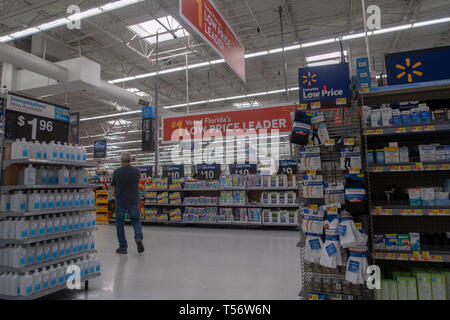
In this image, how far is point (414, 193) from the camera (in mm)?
2615

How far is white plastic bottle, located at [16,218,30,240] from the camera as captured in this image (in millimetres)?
2852

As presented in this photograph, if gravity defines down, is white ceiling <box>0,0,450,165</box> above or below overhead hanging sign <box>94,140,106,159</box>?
above

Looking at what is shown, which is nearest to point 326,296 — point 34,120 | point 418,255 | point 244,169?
point 418,255

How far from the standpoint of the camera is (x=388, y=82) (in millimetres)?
2934

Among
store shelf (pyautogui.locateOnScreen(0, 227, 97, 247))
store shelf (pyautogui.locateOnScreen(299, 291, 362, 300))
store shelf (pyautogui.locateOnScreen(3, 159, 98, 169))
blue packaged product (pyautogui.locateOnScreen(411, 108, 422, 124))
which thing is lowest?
store shelf (pyautogui.locateOnScreen(299, 291, 362, 300))

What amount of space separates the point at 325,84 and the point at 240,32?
869 cm

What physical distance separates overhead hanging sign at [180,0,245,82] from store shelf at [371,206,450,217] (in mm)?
2706

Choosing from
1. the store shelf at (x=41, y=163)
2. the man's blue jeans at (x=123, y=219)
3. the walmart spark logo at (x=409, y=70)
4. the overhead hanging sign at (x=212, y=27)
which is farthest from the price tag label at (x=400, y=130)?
the man's blue jeans at (x=123, y=219)

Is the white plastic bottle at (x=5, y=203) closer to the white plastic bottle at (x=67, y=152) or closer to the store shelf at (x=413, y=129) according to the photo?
the white plastic bottle at (x=67, y=152)

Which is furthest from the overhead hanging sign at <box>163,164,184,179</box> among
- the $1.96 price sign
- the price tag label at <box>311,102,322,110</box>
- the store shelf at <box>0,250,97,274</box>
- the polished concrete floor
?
the price tag label at <box>311,102,322,110</box>

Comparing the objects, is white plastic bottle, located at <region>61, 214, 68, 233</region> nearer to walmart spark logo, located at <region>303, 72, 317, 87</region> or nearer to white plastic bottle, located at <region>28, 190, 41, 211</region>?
white plastic bottle, located at <region>28, 190, 41, 211</region>

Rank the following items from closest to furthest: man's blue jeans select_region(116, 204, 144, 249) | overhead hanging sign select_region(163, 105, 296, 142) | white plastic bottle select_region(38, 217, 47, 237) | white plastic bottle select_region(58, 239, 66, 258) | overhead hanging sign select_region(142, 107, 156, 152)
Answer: white plastic bottle select_region(38, 217, 47, 237) → white plastic bottle select_region(58, 239, 66, 258) → man's blue jeans select_region(116, 204, 144, 249) → overhead hanging sign select_region(163, 105, 296, 142) → overhead hanging sign select_region(142, 107, 156, 152)

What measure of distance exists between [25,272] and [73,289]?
73 cm

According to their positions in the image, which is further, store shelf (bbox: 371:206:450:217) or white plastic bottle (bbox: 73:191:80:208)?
white plastic bottle (bbox: 73:191:80:208)
